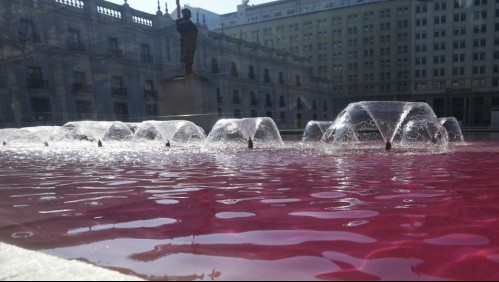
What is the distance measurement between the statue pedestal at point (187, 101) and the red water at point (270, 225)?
12563 mm

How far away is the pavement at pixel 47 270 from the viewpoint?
1359 millimetres

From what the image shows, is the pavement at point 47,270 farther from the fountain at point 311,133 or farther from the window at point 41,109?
the window at point 41,109

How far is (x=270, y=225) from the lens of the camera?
2.38 metres

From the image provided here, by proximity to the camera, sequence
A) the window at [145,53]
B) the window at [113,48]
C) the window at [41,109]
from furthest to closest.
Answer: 1. the window at [145,53]
2. the window at [113,48]
3. the window at [41,109]

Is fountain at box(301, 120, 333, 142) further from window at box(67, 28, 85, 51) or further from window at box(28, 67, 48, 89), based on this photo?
window at box(28, 67, 48, 89)

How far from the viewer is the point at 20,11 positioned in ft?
87.7

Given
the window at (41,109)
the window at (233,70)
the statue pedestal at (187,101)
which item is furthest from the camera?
the window at (233,70)

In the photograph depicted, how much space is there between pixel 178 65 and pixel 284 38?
4196 cm

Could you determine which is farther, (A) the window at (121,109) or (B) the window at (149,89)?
(B) the window at (149,89)

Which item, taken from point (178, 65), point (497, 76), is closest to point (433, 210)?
point (178, 65)

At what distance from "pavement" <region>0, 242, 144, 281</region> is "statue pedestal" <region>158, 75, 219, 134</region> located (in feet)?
49.8

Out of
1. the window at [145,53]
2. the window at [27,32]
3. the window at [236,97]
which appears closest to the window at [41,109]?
the window at [27,32]

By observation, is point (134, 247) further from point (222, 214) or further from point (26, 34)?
point (26, 34)

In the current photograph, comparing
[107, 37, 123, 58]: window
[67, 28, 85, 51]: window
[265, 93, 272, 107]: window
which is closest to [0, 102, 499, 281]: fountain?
[67, 28, 85, 51]: window
